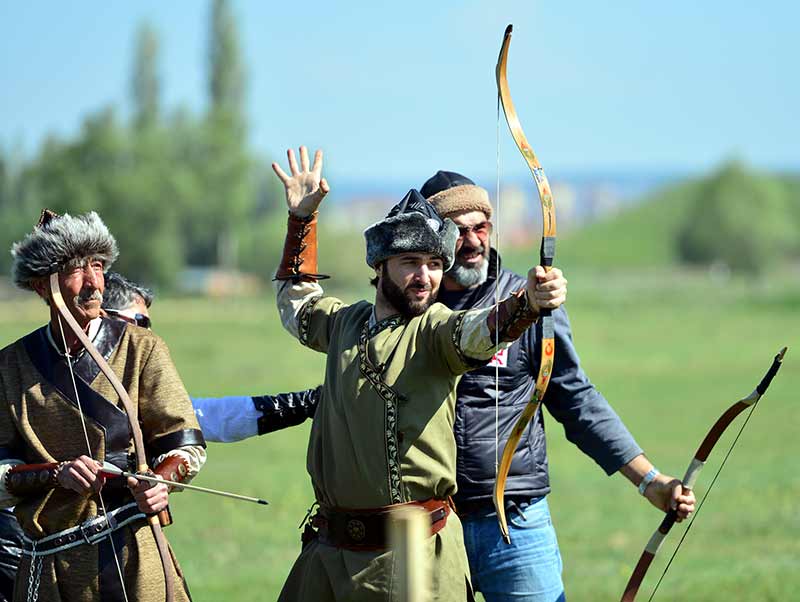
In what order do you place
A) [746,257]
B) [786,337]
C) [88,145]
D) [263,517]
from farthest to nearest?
1. [746,257]
2. [88,145]
3. [786,337]
4. [263,517]

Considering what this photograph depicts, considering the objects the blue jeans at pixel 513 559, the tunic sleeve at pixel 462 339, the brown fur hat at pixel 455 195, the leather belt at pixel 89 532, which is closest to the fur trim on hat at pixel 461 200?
the brown fur hat at pixel 455 195

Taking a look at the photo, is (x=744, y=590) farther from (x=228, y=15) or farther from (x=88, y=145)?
(x=228, y=15)

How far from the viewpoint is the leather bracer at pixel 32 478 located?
4.31 m

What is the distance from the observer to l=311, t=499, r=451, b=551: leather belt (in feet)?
14.1

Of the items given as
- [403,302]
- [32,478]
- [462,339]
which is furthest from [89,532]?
[462,339]

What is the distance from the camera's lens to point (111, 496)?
447 cm

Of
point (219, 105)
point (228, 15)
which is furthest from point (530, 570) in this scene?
point (228, 15)

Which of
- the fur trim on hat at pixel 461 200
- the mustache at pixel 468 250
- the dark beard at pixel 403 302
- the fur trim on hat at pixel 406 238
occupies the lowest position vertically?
the dark beard at pixel 403 302

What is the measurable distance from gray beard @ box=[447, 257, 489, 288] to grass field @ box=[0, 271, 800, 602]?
13.0 feet

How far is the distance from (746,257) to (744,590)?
330 ft

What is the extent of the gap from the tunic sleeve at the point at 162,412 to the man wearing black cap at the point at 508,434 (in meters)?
1.01

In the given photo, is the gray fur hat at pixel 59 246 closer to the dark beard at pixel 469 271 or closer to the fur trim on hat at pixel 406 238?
the fur trim on hat at pixel 406 238

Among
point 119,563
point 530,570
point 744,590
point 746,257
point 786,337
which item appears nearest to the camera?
point 119,563

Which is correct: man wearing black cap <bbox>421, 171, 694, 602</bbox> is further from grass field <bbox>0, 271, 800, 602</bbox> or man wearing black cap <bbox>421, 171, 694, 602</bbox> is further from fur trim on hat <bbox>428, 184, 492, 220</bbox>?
grass field <bbox>0, 271, 800, 602</bbox>
